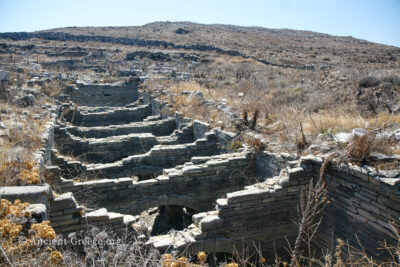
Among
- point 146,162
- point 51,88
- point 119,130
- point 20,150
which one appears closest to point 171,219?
point 146,162

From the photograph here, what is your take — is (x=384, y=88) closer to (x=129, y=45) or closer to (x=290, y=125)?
(x=290, y=125)

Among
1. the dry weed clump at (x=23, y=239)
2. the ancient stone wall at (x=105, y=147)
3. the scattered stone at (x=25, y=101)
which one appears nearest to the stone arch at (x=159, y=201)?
the ancient stone wall at (x=105, y=147)

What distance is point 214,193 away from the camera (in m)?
7.52

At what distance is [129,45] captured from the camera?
153 ft

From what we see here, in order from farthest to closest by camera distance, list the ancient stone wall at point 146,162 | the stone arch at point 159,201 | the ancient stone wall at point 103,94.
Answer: the ancient stone wall at point 103,94
the ancient stone wall at point 146,162
the stone arch at point 159,201

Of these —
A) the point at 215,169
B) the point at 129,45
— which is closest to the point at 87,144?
the point at 215,169

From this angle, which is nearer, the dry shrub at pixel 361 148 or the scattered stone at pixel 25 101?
the dry shrub at pixel 361 148

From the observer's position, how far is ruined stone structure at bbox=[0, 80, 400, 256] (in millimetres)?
4809

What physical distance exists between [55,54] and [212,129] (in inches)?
1323

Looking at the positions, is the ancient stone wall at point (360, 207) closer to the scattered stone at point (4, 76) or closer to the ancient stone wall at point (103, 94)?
the scattered stone at point (4, 76)

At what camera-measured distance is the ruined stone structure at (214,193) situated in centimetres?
481

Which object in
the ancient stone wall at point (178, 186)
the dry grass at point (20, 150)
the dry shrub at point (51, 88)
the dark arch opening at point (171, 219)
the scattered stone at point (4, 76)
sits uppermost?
the scattered stone at point (4, 76)

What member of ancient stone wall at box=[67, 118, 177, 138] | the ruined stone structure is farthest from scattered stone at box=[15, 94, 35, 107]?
the ruined stone structure

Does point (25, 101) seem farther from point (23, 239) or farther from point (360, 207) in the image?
point (360, 207)
